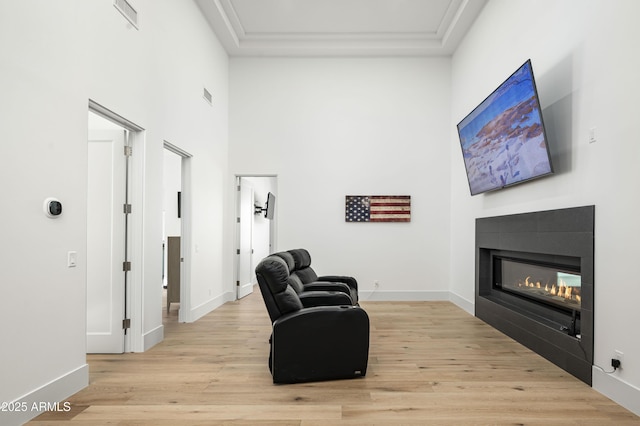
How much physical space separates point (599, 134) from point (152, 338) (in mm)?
4675

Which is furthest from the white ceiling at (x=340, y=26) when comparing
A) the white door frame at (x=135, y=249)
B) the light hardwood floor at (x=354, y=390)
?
the light hardwood floor at (x=354, y=390)

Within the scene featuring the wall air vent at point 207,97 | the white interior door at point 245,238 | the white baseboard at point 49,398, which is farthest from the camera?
the white interior door at point 245,238

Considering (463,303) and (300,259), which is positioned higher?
Result: (300,259)

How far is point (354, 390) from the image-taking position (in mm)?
3379

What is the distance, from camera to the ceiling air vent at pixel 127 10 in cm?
402

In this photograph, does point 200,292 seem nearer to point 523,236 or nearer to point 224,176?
point 224,176

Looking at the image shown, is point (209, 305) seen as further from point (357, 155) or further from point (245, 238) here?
point (357, 155)

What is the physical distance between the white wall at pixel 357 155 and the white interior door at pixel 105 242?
138 inches

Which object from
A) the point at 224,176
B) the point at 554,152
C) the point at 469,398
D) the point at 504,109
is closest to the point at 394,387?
the point at 469,398

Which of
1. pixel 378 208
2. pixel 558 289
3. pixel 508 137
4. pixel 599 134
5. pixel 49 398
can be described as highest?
pixel 508 137

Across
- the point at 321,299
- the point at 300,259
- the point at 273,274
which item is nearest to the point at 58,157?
the point at 273,274

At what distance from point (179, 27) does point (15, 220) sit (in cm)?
369

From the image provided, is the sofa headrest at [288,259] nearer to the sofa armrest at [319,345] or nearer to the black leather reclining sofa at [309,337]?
the black leather reclining sofa at [309,337]

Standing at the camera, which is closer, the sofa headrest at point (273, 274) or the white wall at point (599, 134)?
the white wall at point (599, 134)
